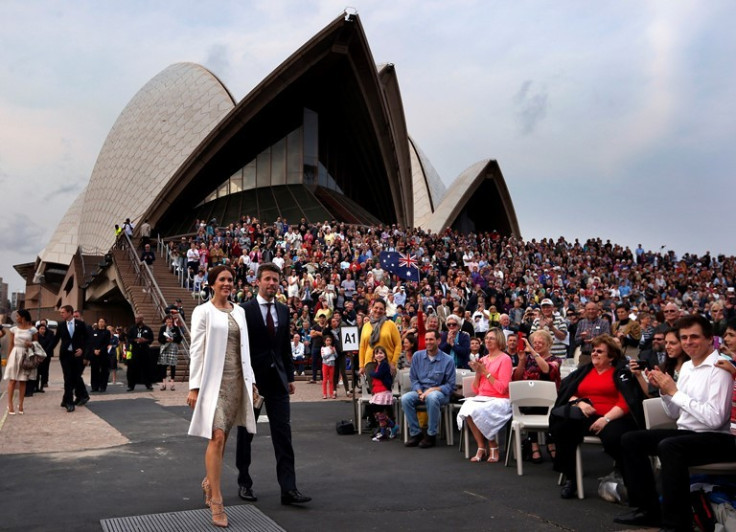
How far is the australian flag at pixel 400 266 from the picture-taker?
16.3 metres

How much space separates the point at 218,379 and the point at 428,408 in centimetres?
337

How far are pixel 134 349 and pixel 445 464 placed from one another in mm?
9005

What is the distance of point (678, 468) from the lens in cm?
378

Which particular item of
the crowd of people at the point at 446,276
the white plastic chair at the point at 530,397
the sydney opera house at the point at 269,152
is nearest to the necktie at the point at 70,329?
the crowd of people at the point at 446,276

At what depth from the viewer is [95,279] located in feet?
78.9

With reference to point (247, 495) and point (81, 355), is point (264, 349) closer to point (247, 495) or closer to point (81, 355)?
point (247, 495)

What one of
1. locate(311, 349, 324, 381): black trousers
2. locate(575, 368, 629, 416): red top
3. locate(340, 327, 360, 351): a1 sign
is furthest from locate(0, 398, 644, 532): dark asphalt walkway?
locate(311, 349, 324, 381): black trousers

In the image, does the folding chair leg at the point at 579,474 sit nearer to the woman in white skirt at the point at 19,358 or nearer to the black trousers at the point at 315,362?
the woman in white skirt at the point at 19,358

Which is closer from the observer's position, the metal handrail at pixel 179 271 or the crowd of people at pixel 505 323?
the crowd of people at pixel 505 323

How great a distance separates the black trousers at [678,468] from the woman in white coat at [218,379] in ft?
8.36

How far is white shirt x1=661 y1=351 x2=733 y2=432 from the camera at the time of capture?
388cm

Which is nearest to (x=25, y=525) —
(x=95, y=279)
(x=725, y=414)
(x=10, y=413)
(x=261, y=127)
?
(x=725, y=414)

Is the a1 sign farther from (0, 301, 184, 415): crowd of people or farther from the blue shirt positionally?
(0, 301, 184, 415): crowd of people

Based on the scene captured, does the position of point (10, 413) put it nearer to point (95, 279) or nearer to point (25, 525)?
point (25, 525)
